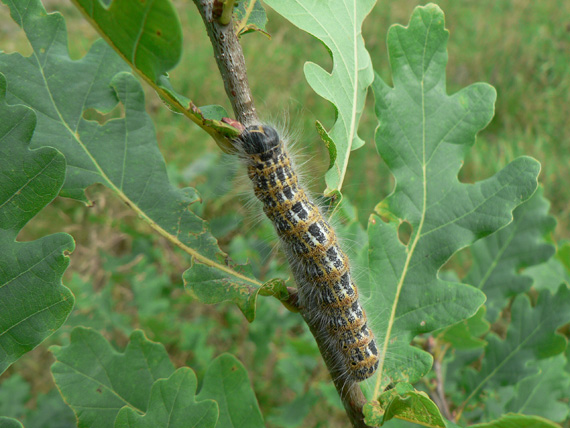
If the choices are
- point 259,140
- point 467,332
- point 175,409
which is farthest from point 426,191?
point 175,409

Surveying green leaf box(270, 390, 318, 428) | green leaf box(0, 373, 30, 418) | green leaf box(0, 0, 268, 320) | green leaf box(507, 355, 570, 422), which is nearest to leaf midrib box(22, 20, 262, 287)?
green leaf box(0, 0, 268, 320)

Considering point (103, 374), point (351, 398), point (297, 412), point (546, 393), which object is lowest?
point (297, 412)

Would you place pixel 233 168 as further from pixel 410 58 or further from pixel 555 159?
pixel 555 159

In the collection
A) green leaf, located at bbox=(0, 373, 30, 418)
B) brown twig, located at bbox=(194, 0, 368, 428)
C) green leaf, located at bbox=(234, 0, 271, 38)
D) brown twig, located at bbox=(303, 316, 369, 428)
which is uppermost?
green leaf, located at bbox=(234, 0, 271, 38)

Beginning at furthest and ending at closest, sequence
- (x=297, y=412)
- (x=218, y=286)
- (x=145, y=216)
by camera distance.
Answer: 1. (x=297, y=412)
2. (x=145, y=216)
3. (x=218, y=286)

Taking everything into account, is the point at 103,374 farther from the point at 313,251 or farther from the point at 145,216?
the point at 313,251

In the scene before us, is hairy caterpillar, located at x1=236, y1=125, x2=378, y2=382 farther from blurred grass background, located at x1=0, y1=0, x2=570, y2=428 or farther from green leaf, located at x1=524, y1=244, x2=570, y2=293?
green leaf, located at x1=524, y1=244, x2=570, y2=293
